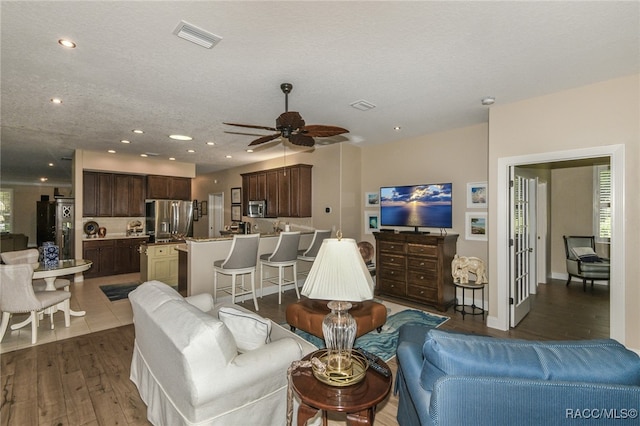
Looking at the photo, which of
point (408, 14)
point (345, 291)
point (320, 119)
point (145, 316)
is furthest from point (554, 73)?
point (145, 316)

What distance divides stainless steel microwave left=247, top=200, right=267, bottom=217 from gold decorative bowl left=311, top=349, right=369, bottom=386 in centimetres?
533

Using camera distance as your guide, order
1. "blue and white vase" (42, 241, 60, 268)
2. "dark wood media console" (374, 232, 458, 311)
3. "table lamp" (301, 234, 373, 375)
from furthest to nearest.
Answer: "dark wood media console" (374, 232, 458, 311)
"blue and white vase" (42, 241, 60, 268)
"table lamp" (301, 234, 373, 375)

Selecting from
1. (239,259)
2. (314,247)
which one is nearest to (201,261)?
(239,259)

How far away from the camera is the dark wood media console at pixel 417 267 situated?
4246mm

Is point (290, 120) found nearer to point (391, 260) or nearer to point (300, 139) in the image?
point (300, 139)

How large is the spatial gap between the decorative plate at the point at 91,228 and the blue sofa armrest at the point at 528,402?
765 centimetres

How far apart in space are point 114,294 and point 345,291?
17.5ft

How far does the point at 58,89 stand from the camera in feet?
10.0

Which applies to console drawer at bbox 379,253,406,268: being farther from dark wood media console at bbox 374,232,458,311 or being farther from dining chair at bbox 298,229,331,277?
dining chair at bbox 298,229,331,277

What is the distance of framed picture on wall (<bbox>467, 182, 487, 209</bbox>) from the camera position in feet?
14.2

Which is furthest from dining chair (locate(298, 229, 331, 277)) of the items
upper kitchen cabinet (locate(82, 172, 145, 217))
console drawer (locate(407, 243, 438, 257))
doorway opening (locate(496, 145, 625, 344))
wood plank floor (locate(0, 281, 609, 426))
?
upper kitchen cabinet (locate(82, 172, 145, 217))

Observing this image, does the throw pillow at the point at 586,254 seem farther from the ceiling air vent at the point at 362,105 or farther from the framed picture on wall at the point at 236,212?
the framed picture on wall at the point at 236,212

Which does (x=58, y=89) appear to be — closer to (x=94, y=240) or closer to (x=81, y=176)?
(x=81, y=176)

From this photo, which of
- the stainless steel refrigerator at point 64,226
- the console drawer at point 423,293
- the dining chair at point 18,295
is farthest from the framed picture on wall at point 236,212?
the console drawer at point 423,293
